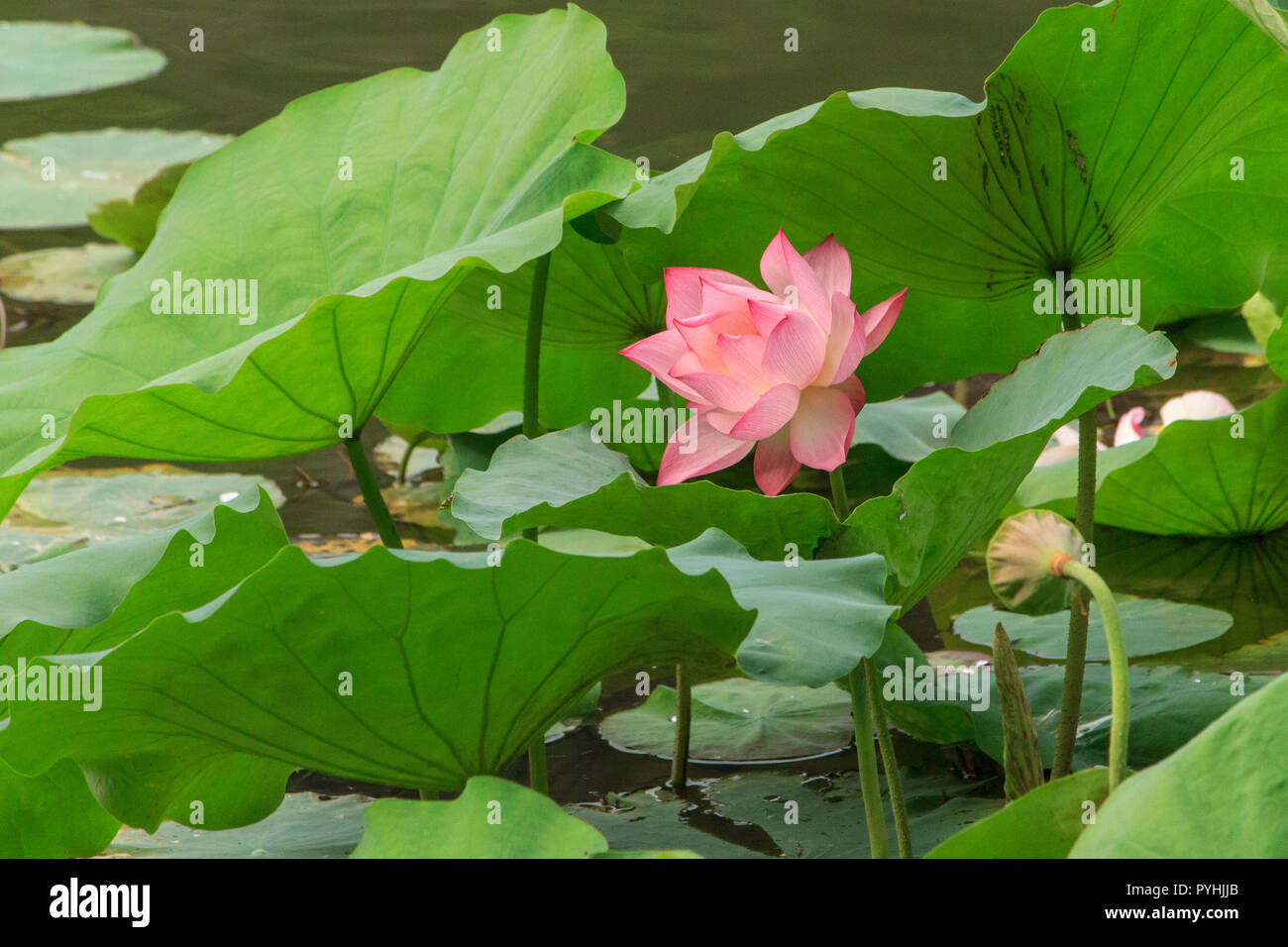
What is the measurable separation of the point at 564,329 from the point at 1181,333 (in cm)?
124

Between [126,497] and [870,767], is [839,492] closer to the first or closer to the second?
[870,767]

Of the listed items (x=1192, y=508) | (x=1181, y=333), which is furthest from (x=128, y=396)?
(x=1181, y=333)

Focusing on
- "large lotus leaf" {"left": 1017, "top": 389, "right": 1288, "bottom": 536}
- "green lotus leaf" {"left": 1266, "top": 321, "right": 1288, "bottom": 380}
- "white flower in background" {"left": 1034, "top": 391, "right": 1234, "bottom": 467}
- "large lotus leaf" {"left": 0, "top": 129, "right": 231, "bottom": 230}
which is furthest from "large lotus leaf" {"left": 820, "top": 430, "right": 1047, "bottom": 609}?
"large lotus leaf" {"left": 0, "top": 129, "right": 231, "bottom": 230}

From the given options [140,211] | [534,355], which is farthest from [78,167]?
[534,355]

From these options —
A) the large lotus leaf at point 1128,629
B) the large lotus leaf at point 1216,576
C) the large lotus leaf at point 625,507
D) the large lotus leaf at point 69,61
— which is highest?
the large lotus leaf at point 69,61

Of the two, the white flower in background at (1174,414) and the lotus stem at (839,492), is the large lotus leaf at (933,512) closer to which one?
the lotus stem at (839,492)

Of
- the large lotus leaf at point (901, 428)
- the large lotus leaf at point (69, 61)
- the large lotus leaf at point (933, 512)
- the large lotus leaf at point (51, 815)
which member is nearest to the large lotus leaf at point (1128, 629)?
the large lotus leaf at point (901, 428)

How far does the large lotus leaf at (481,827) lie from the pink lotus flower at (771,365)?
0.23m

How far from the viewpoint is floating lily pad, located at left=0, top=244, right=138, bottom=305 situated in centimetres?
204

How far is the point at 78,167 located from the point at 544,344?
1868mm

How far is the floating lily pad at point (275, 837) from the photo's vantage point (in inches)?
30.8

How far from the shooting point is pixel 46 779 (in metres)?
0.76
